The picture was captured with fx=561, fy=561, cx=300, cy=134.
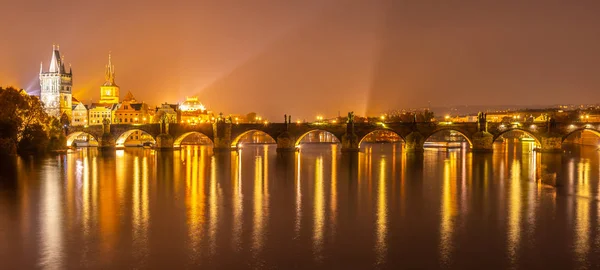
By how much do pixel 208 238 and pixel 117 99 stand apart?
113 meters

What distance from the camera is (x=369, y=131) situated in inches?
2790

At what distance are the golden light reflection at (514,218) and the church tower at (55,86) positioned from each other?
92416mm

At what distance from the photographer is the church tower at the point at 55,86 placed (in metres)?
109

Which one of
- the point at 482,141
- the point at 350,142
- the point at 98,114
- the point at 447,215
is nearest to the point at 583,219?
the point at 447,215

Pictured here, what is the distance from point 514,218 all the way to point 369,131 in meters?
45.0

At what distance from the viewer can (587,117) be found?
5217 inches

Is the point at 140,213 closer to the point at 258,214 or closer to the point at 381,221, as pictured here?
the point at 258,214


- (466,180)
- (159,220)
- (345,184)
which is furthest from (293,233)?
(466,180)

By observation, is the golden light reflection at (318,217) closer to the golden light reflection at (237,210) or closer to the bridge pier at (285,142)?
the golden light reflection at (237,210)

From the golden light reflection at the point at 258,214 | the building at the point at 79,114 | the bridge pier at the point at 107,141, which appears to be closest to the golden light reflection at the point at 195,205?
the golden light reflection at the point at 258,214

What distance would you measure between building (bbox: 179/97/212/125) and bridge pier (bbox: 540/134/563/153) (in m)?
83.5

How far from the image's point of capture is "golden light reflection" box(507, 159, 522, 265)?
20434 mm

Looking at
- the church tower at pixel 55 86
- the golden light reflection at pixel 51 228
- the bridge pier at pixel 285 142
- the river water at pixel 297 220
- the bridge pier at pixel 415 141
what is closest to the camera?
the golden light reflection at pixel 51 228

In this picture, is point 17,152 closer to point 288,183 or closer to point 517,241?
point 288,183
